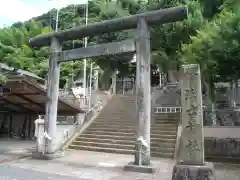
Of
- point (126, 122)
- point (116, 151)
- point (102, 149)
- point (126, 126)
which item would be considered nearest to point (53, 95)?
point (102, 149)

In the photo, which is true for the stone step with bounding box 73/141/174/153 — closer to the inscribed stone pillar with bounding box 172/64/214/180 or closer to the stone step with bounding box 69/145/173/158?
the stone step with bounding box 69/145/173/158

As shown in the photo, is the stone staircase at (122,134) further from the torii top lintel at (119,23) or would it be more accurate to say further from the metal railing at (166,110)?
the torii top lintel at (119,23)

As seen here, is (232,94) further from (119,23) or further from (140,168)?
(140,168)

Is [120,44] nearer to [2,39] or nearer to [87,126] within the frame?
[87,126]

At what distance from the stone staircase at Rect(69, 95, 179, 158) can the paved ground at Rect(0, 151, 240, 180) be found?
1.21m

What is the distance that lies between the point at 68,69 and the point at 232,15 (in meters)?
22.6

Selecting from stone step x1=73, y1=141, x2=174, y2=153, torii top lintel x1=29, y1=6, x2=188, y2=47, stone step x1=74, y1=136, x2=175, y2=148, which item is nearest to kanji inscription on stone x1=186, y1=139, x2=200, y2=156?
torii top lintel x1=29, y1=6, x2=188, y2=47

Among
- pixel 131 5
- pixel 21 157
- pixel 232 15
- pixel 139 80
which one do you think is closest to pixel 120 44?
pixel 139 80

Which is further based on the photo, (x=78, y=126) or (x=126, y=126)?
(x=78, y=126)

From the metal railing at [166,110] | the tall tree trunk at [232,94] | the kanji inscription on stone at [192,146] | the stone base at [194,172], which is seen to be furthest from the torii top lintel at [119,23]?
the tall tree trunk at [232,94]

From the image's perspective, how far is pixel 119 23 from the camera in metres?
10.3

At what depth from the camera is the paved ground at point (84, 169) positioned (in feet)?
26.7

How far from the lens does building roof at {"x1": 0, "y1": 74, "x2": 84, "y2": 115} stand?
13.0 metres

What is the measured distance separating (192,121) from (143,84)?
2.87 m
